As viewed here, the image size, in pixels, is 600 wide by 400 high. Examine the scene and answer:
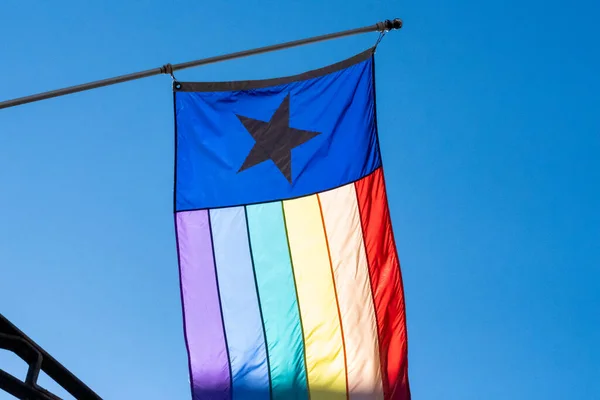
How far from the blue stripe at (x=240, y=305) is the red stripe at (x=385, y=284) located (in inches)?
53.8

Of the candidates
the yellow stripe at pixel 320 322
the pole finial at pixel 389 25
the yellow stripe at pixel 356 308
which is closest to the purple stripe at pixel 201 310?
the yellow stripe at pixel 320 322

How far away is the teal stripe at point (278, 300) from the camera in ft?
26.4

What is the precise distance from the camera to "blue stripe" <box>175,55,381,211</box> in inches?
330

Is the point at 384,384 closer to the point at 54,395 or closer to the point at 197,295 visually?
the point at 197,295

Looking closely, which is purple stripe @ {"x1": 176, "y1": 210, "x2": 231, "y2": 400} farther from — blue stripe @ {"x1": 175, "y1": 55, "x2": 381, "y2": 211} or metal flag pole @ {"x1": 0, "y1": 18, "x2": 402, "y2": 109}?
metal flag pole @ {"x1": 0, "y1": 18, "x2": 402, "y2": 109}

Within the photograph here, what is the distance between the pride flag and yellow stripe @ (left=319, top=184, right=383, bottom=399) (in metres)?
0.01

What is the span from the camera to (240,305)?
8148mm

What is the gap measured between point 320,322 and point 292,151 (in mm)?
1999

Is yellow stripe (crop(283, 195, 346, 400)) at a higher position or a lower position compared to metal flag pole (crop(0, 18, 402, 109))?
lower

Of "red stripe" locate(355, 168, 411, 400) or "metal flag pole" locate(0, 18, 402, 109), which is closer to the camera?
"metal flag pole" locate(0, 18, 402, 109)

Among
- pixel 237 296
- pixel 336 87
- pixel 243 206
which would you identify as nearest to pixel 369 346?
pixel 237 296

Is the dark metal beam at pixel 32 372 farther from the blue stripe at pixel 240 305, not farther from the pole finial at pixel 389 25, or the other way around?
the pole finial at pixel 389 25

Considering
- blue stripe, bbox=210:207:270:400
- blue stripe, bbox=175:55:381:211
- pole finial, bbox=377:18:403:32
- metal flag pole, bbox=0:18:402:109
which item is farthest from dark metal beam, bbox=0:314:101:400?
pole finial, bbox=377:18:403:32

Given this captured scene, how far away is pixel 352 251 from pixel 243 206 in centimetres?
138
